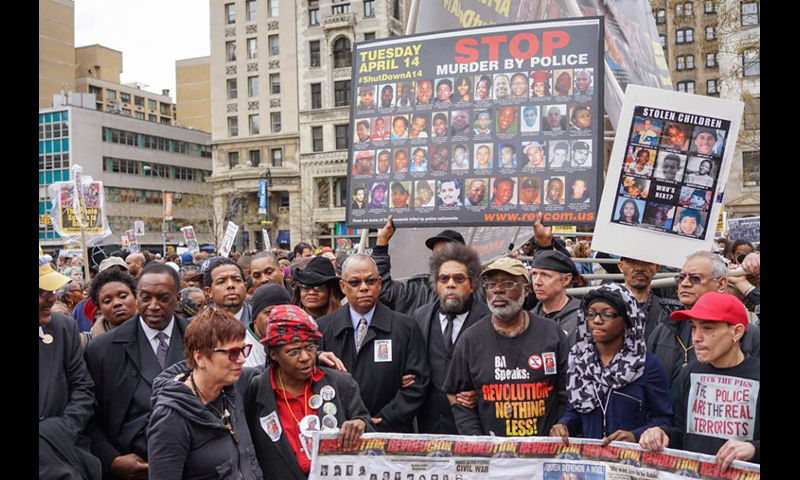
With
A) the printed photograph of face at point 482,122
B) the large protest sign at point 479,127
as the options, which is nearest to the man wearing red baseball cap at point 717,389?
the large protest sign at point 479,127

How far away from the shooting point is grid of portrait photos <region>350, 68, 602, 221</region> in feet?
19.3

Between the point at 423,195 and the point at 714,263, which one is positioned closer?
the point at 714,263

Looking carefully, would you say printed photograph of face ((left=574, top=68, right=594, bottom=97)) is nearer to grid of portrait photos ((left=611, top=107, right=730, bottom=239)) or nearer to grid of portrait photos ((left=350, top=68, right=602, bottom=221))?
grid of portrait photos ((left=350, top=68, right=602, bottom=221))

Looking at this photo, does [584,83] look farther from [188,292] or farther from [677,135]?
[188,292]

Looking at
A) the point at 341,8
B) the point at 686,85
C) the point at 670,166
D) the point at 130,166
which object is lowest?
the point at 670,166

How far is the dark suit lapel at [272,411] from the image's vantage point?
12.7 ft

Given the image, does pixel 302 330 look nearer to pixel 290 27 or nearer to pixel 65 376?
pixel 65 376

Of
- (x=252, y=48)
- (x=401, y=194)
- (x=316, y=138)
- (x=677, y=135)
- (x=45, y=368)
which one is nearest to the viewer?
(x=45, y=368)

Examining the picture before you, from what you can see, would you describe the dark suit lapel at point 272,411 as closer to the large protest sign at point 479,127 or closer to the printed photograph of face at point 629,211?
the large protest sign at point 479,127

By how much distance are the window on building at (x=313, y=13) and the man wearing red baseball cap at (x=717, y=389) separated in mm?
60139

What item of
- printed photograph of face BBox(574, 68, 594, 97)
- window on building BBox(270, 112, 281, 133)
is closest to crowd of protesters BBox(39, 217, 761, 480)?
printed photograph of face BBox(574, 68, 594, 97)

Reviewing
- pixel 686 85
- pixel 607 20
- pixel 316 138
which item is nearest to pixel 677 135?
pixel 607 20

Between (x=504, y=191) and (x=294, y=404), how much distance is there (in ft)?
9.17

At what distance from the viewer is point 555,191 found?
5.84 metres
